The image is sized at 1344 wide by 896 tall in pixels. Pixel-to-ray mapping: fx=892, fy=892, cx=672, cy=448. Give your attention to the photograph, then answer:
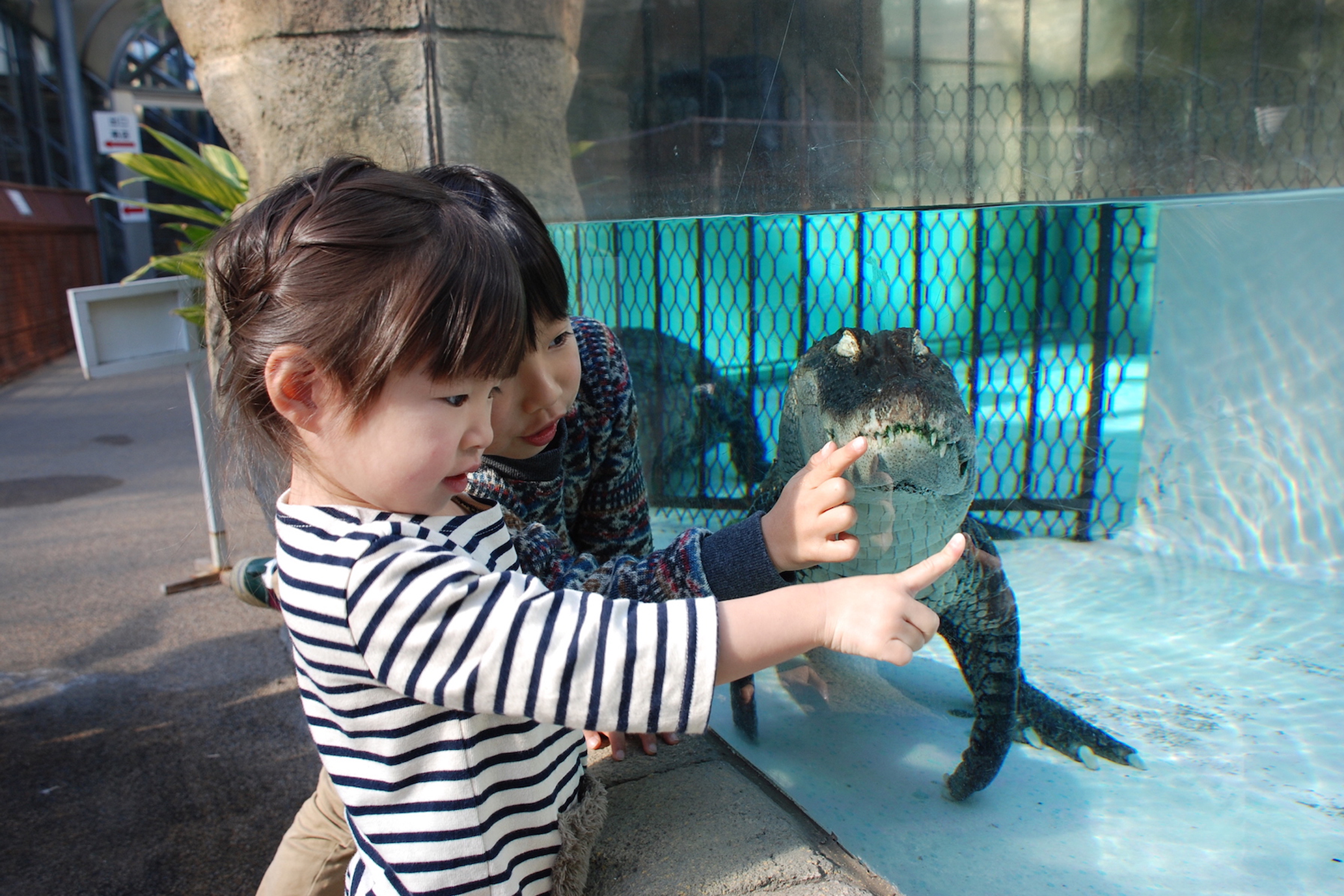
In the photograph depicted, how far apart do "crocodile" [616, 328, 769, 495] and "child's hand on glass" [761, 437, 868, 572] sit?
2.03 ft

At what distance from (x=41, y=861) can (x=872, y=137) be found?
7.51ft

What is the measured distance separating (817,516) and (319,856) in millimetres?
1116

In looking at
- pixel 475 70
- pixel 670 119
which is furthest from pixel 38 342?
pixel 670 119

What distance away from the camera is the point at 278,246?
993 millimetres

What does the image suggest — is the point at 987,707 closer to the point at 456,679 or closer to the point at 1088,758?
the point at 1088,758

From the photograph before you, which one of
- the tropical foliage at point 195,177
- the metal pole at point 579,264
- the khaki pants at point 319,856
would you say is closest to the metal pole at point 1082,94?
the metal pole at point 579,264

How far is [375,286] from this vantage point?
942 mm

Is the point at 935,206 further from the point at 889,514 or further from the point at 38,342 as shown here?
the point at 38,342

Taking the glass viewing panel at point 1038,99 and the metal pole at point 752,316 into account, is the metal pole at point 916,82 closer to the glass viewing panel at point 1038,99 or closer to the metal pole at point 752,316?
the glass viewing panel at point 1038,99

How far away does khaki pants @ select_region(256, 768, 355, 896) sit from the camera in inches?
61.1

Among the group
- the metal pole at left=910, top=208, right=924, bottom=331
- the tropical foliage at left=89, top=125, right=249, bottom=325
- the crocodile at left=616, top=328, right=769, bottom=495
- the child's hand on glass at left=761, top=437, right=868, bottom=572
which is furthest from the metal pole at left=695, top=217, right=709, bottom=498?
the tropical foliage at left=89, top=125, right=249, bottom=325

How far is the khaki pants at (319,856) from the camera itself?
61.1 inches

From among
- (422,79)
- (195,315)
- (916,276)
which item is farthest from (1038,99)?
(195,315)

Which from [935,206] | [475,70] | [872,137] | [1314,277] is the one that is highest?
[475,70]
